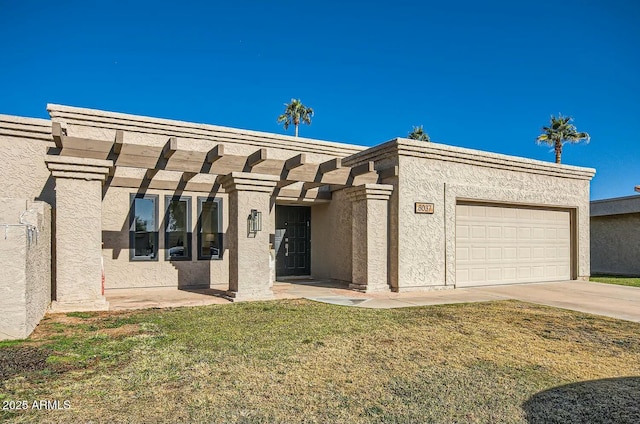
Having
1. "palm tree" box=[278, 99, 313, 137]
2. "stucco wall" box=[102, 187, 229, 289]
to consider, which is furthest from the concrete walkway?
"palm tree" box=[278, 99, 313, 137]

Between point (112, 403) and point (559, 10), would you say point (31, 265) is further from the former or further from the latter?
point (559, 10)

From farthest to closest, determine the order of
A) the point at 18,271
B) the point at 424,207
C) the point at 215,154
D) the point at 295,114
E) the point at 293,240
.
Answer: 1. the point at 295,114
2. the point at 293,240
3. the point at 424,207
4. the point at 215,154
5. the point at 18,271

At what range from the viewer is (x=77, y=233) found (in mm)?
7883

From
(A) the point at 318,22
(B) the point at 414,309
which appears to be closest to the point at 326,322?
(B) the point at 414,309

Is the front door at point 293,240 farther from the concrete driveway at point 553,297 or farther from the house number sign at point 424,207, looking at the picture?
the concrete driveway at point 553,297

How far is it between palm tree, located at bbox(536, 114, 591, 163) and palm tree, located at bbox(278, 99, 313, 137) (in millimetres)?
21105

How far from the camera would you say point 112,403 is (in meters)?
3.57

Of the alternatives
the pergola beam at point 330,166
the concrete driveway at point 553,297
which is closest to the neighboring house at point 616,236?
the concrete driveway at point 553,297

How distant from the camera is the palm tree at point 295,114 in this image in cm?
4119

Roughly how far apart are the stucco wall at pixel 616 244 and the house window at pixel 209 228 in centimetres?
1730

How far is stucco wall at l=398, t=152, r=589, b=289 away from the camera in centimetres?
1074

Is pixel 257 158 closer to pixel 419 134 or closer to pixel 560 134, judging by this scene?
pixel 419 134

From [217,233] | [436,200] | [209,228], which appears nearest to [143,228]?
[209,228]

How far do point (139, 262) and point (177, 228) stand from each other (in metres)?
1.33
